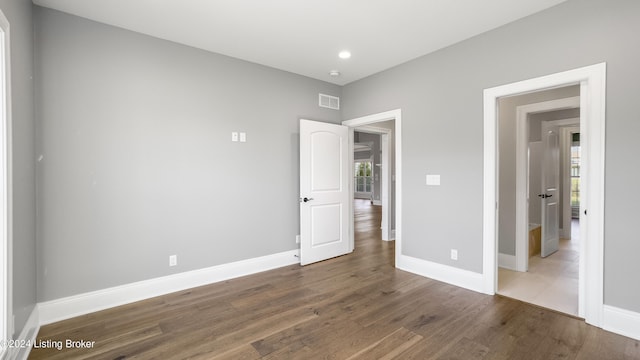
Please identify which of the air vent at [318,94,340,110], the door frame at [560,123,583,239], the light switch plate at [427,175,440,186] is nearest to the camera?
the light switch plate at [427,175,440,186]

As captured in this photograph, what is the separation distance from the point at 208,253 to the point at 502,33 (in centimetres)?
400

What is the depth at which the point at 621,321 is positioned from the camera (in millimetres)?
2174

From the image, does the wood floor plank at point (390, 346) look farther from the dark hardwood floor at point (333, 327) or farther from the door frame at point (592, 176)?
the door frame at point (592, 176)

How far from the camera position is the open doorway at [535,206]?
311cm

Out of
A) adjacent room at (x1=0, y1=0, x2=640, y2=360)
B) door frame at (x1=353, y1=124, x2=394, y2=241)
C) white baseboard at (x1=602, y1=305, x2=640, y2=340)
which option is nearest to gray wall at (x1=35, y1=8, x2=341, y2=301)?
adjacent room at (x1=0, y1=0, x2=640, y2=360)

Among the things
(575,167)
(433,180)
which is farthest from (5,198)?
(575,167)

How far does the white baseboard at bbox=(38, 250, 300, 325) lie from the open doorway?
289 cm

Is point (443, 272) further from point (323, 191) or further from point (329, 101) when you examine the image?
point (329, 101)

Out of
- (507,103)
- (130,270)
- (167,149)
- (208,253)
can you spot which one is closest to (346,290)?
(208,253)

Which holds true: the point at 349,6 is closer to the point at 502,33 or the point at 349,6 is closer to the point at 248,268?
the point at 502,33

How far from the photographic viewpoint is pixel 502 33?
282 cm

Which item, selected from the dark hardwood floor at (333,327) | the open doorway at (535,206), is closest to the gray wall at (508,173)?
the open doorway at (535,206)

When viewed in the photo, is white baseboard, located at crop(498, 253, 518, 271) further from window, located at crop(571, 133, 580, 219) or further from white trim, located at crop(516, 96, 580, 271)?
window, located at crop(571, 133, 580, 219)

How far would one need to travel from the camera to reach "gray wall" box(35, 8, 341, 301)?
252 cm
